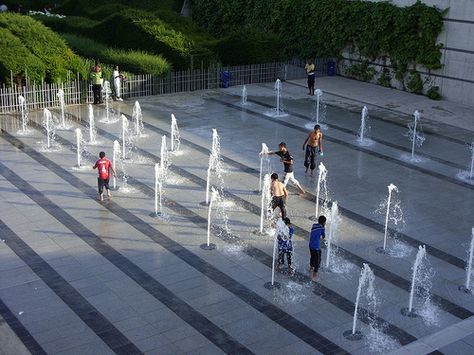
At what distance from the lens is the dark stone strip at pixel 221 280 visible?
1104 centimetres

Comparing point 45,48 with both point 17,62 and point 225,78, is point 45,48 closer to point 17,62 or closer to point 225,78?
point 17,62

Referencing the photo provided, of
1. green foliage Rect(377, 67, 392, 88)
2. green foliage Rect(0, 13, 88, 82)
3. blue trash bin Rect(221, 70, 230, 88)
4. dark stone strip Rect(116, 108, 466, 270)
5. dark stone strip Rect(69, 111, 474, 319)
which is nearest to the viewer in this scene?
dark stone strip Rect(69, 111, 474, 319)

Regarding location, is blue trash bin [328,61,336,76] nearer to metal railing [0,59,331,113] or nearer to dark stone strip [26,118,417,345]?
metal railing [0,59,331,113]

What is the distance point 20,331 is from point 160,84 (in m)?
Answer: 18.4

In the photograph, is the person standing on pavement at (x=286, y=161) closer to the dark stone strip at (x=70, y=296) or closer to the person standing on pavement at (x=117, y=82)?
the dark stone strip at (x=70, y=296)

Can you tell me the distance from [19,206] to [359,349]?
897 centimetres

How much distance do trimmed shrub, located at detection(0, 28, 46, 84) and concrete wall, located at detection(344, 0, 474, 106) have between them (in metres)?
16.1

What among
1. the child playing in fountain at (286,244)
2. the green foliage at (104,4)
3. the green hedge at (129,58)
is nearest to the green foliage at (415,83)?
the green hedge at (129,58)

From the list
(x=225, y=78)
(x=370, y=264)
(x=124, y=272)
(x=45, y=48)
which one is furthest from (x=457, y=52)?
(x=124, y=272)

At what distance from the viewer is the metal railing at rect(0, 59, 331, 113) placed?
24750 mm

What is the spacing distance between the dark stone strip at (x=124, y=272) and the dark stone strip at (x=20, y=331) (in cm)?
93

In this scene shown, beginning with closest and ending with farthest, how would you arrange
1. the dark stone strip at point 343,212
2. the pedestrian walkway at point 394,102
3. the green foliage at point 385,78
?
the dark stone strip at point 343,212 < the pedestrian walkway at point 394,102 < the green foliage at point 385,78

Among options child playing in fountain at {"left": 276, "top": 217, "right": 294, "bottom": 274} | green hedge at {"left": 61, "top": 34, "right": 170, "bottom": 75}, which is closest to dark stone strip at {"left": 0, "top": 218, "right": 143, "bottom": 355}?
child playing in fountain at {"left": 276, "top": 217, "right": 294, "bottom": 274}

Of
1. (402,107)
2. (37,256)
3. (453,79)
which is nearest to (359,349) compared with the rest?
(37,256)
